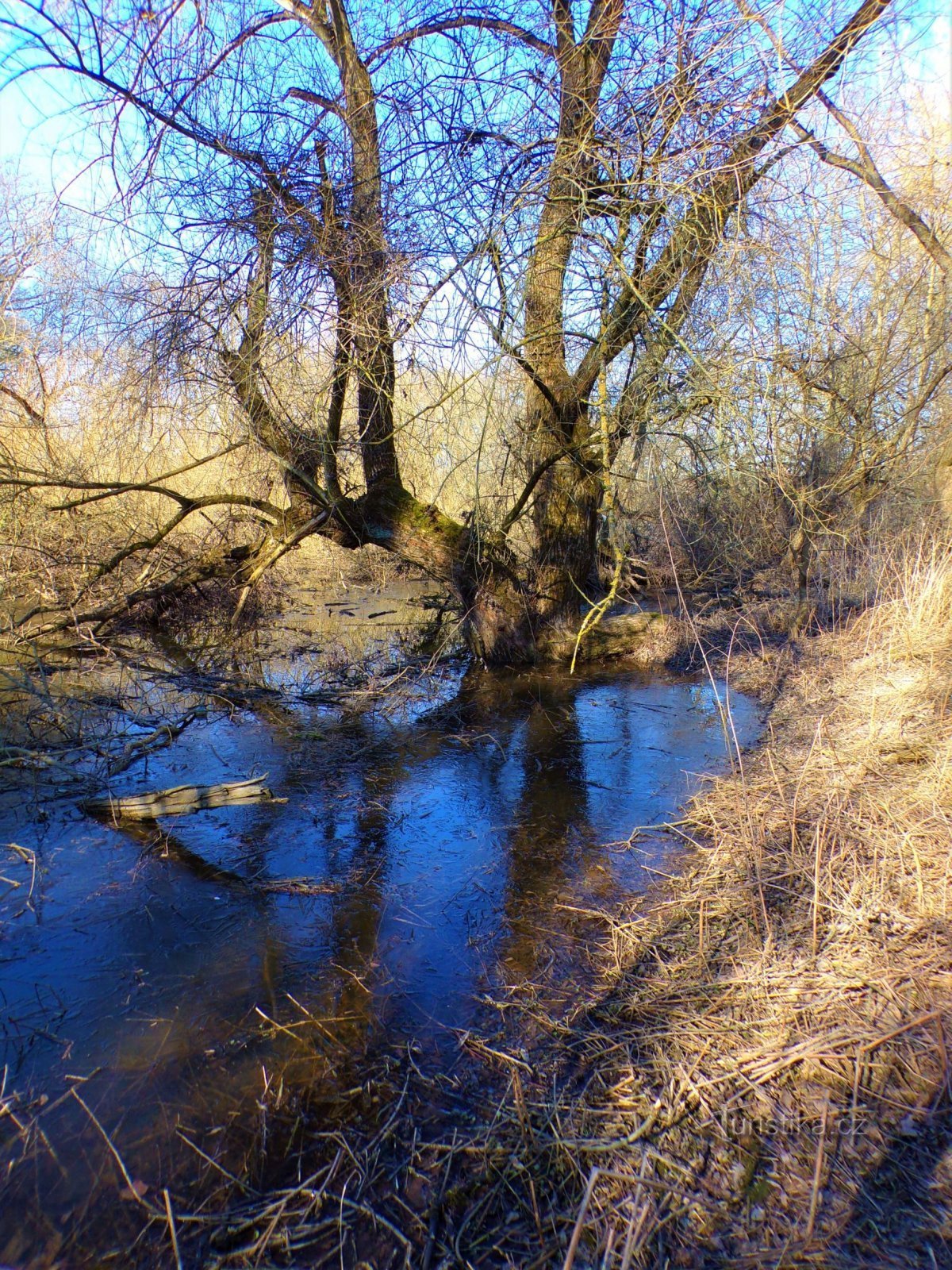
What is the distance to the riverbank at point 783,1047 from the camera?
2.20m

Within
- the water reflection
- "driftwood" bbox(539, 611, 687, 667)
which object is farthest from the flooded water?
"driftwood" bbox(539, 611, 687, 667)

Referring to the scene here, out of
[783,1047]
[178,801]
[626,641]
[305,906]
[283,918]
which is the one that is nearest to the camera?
[783,1047]

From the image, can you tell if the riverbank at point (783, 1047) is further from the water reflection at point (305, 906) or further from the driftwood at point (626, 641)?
the driftwood at point (626, 641)

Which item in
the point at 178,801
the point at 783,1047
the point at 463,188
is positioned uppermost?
the point at 463,188

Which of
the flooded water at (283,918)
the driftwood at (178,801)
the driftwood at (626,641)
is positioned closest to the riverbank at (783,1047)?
the flooded water at (283,918)

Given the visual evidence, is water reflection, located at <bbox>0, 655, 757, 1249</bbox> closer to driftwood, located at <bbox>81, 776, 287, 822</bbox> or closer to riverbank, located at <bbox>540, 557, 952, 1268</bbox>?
driftwood, located at <bbox>81, 776, 287, 822</bbox>

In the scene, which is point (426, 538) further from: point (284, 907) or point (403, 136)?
point (284, 907)

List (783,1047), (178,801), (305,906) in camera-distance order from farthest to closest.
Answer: (178,801) → (305,906) → (783,1047)

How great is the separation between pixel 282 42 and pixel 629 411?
167 inches

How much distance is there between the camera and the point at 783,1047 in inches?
110

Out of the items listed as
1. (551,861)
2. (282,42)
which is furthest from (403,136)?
(551,861)

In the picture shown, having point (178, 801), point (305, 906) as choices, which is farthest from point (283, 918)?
point (178, 801)

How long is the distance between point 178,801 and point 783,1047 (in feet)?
12.3

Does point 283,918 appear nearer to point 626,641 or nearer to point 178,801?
point 178,801
